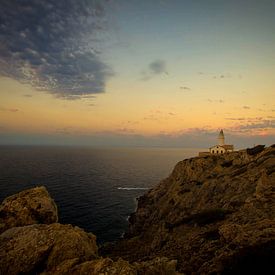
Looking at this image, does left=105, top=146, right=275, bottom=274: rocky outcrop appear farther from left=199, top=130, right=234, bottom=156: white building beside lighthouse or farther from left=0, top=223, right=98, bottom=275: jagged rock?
left=199, top=130, right=234, bottom=156: white building beside lighthouse

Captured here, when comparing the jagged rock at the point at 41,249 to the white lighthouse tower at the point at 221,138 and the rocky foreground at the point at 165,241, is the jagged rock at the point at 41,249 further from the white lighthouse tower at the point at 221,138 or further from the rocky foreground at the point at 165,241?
the white lighthouse tower at the point at 221,138

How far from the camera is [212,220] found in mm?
32375

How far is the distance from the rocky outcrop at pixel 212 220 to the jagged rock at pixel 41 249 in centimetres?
834

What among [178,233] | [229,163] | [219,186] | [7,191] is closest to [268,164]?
[219,186]

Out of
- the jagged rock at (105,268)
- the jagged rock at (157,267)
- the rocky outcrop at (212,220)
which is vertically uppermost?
the jagged rock at (105,268)

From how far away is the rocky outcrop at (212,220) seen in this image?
61.3 feet

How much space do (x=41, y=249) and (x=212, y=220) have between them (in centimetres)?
2206

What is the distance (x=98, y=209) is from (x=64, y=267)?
67405 mm

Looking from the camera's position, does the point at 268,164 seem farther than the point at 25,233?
Yes

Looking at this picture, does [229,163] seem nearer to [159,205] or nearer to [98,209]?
[159,205]

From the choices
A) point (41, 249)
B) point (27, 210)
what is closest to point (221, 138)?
point (27, 210)

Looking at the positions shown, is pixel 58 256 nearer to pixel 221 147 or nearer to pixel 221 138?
pixel 221 147

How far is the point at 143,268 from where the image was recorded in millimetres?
14219

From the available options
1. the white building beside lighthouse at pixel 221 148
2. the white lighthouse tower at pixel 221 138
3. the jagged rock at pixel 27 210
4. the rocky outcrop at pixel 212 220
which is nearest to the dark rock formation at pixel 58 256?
the jagged rock at pixel 27 210
